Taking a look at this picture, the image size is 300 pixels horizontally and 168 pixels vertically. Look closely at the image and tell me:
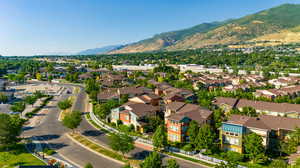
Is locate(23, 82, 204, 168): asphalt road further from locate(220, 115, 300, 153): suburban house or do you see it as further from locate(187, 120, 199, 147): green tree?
locate(220, 115, 300, 153): suburban house

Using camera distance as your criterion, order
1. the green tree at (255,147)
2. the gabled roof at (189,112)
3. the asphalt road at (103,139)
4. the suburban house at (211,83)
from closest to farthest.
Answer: the green tree at (255,147), the asphalt road at (103,139), the gabled roof at (189,112), the suburban house at (211,83)

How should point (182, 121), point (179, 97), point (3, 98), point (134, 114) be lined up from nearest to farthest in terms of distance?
1. point (182, 121)
2. point (134, 114)
3. point (179, 97)
4. point (3, 98)

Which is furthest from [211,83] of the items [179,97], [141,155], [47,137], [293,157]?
[47,137]

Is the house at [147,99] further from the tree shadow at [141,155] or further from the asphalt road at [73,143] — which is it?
the tree shadow at [141,155]

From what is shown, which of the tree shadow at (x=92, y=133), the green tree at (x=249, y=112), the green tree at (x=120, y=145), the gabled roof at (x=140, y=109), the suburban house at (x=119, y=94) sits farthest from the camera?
the suburban house at (x=119, y=94)

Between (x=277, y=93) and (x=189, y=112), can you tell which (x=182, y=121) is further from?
(x=277, y=93)

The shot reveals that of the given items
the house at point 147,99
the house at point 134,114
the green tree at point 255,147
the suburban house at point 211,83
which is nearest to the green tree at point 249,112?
the green tree at point 255,147

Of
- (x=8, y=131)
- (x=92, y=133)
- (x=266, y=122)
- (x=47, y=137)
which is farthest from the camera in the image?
(x=92, y=133)
